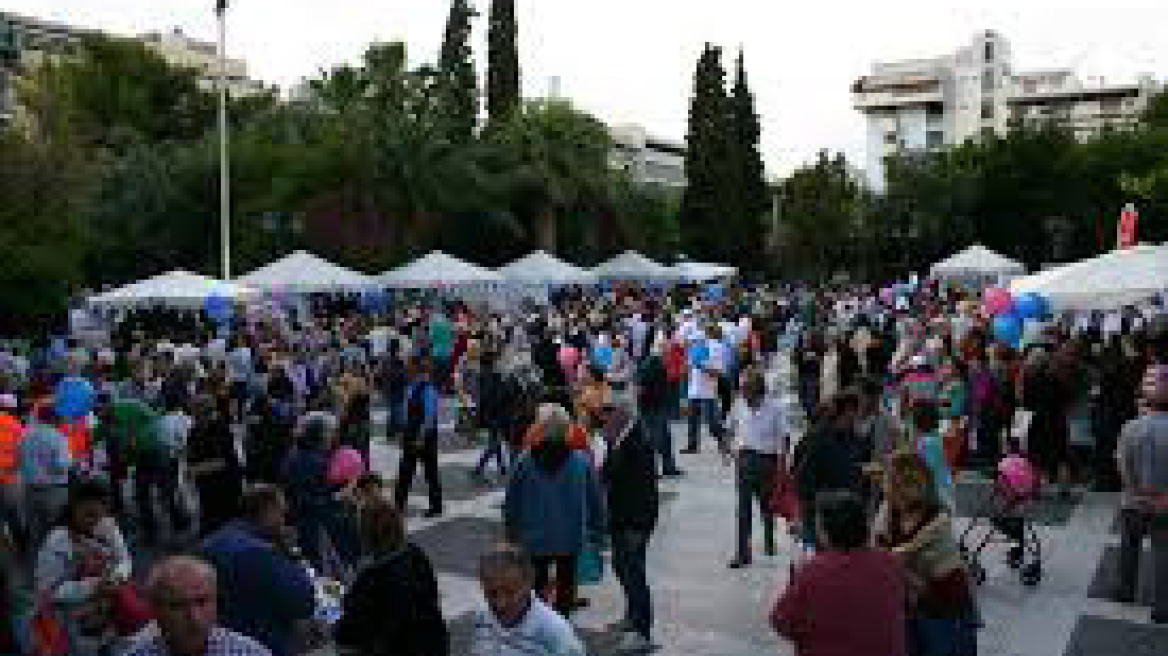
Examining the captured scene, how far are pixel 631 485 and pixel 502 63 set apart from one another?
47113 mm

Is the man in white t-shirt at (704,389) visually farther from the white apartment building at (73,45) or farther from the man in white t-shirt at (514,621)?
the white apartment building at (73,45)

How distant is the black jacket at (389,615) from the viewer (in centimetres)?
497

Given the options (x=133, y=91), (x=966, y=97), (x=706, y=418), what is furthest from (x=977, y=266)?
(x=966, y=97)

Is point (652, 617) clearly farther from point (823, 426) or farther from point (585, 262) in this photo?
point (585, 262)

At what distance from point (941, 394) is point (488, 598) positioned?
32.7 ft

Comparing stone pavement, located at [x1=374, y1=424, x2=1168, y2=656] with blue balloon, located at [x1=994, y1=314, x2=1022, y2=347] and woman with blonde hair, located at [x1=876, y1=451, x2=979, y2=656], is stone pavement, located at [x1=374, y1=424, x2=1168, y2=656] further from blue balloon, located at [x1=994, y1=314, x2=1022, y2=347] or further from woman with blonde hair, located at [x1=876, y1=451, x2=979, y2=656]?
blue balloon, located at [x1=994, y1=314, x2=1022, y2=347]

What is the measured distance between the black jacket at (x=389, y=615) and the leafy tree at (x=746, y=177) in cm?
5591

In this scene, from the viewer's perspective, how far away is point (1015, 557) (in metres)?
10.2

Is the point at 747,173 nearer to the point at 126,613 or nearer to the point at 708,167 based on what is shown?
the point at 708,167

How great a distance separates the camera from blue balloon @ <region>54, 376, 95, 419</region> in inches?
453

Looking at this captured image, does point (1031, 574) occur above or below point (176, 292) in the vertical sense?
below

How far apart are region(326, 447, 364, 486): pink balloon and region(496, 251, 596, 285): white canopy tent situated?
80.2 ft

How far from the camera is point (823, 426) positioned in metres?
8.37

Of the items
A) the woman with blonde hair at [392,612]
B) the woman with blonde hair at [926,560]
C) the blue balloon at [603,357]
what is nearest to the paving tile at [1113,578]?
the woman with blonde hair at [926,560]
